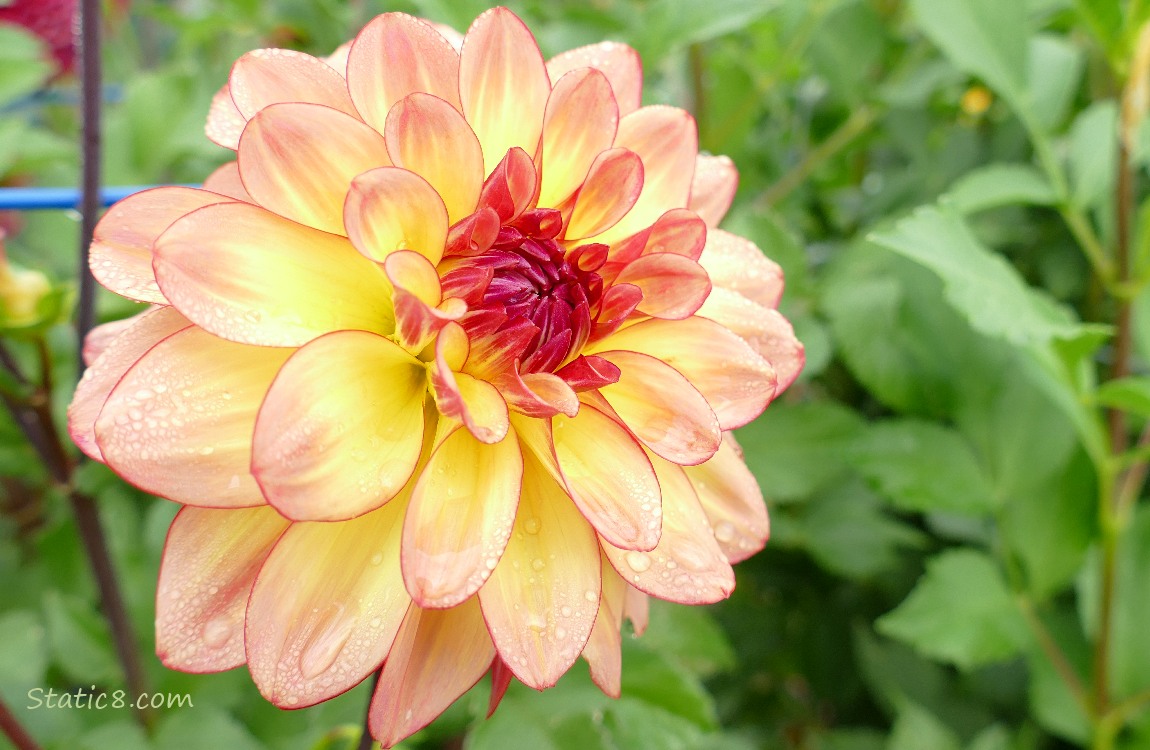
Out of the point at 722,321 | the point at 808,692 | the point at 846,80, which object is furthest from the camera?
the point at 808,692

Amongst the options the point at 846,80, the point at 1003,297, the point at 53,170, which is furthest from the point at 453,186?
the point at 53,170

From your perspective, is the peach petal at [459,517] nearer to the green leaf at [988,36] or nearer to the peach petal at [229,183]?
the peach petal at [229,183]

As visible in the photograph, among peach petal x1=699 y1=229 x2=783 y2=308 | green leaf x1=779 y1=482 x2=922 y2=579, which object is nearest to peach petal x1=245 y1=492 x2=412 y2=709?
peach petal x1=699 y1=229 x2=783 y2=308

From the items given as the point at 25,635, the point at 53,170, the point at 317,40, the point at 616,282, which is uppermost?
the point at 616,282

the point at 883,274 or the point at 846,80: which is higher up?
the point at 846,80

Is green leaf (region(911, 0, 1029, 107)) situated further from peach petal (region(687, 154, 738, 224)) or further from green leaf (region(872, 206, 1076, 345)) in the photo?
peach petal (region(687, 154, 738, 224))

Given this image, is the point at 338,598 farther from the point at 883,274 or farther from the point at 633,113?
the point at 883,274

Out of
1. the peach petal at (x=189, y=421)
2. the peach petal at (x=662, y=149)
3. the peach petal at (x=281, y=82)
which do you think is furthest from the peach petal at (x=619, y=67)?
the peach petal at (x=189, y=421)

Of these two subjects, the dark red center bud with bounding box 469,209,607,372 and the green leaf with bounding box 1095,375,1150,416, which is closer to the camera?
the dark red center bud with bounding box 469,209,607,372
